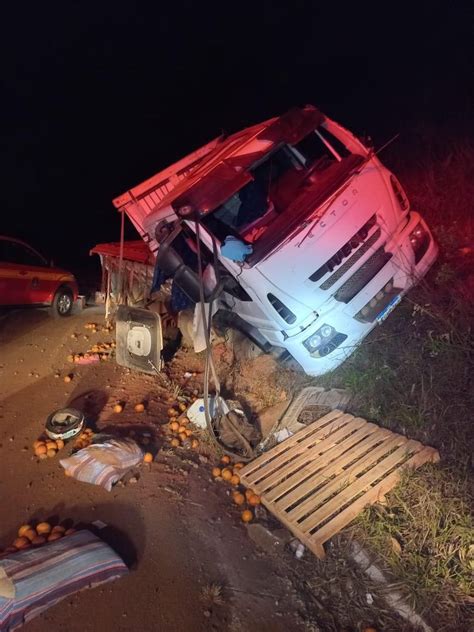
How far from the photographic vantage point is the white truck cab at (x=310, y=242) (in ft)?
14.5

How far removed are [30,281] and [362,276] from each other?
256 inches

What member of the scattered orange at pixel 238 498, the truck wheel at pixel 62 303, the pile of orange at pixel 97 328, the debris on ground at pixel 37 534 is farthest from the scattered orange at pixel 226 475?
the truck wheel at pixel 62 303

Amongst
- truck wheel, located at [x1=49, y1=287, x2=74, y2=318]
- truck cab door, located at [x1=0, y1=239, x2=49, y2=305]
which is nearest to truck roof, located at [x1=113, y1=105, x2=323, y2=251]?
truck cab door, located at [x1=0, y1=239, x2=49, y2=305]

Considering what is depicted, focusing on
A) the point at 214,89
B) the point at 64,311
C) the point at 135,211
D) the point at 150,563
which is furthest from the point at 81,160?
the point at 150,563

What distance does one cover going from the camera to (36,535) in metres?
3.69

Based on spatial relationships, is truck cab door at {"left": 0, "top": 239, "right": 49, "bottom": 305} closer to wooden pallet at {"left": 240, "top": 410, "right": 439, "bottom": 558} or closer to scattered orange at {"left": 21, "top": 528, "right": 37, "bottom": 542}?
scattered orange at {"left": 21, "top": 528, "right": 37, "bottom": 542}

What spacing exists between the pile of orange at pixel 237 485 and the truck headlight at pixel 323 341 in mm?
1364

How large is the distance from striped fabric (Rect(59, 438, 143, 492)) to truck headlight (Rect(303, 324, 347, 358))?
6.74ft

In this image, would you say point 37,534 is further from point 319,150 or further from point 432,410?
point 319,150

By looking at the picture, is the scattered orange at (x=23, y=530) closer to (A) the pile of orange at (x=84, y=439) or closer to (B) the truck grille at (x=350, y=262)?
(A) the pile of orange at (x=84, y=439)

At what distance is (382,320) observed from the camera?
4.89m

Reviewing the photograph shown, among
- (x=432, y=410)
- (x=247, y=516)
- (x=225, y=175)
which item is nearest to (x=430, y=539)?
(x=432, y=410)

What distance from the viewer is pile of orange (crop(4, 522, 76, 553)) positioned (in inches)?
140

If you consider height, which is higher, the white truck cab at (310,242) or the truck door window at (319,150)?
the truck door window at (319,150)
